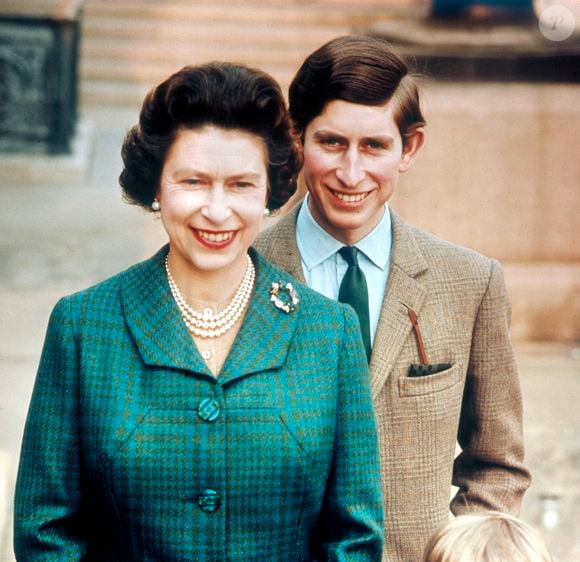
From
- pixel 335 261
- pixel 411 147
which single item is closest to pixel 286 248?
pixel 335 261

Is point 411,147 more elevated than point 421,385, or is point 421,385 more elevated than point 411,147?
point 411,147

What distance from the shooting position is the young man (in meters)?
2.90

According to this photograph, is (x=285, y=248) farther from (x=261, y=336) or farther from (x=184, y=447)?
(x=184, y=447)

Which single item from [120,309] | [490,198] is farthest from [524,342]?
[120,309]

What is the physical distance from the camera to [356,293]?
2975 mm

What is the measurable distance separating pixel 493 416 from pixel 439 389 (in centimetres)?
22

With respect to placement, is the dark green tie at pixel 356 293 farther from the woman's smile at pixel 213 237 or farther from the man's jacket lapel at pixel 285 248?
the woman's smile at pixel 213 237

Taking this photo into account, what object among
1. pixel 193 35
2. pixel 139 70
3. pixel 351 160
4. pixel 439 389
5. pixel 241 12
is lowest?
pixel 439 389

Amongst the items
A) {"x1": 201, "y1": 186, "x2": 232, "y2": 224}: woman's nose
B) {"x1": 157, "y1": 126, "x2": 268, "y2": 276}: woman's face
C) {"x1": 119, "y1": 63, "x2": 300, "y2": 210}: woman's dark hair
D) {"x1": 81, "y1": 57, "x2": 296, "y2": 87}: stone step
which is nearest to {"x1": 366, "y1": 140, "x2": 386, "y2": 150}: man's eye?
→ {"x1": 119, "y1": 63, "x2": 300, "y2": 210}: woman's dark hair

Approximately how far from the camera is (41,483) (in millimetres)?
2422

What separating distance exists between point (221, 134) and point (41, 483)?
0.78m

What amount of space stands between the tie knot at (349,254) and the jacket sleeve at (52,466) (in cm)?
80

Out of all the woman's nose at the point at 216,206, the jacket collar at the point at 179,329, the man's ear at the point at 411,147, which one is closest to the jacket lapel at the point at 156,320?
the jacket collar at the point at 179,329

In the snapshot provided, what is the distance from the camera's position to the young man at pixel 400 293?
2898 millimetres
